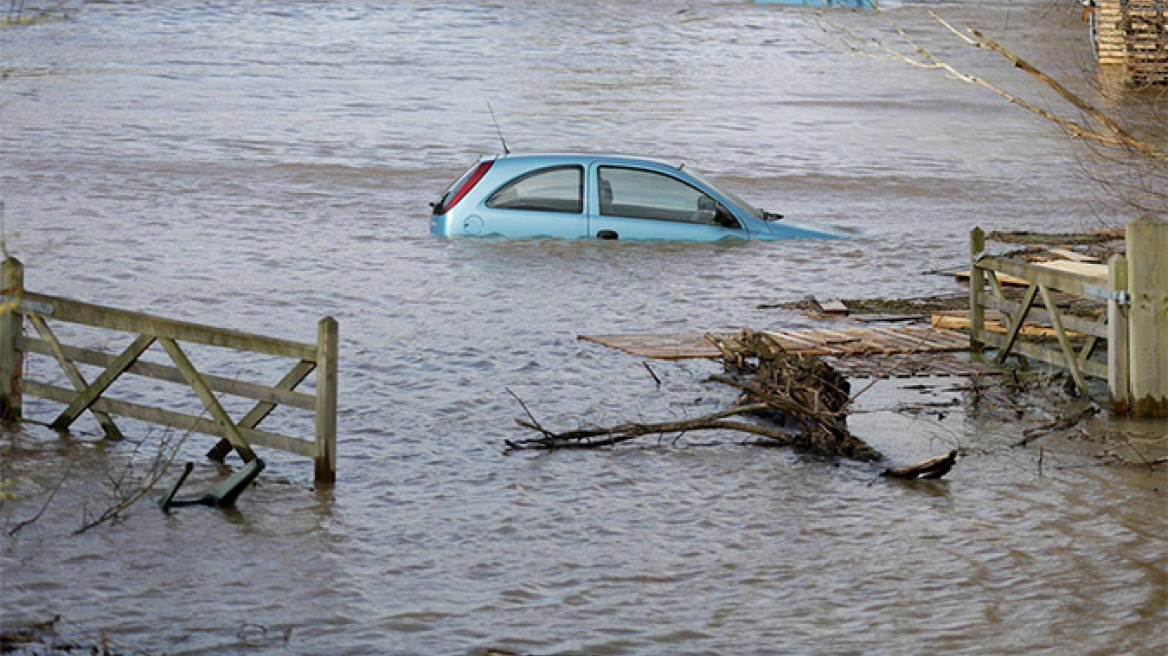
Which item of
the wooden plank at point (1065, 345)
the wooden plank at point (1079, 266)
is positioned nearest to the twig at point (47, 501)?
the wooden plank at point (1065, 345)

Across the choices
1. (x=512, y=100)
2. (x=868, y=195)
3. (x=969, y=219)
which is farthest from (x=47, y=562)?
(x=512, y=100)

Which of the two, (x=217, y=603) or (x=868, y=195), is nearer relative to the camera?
(x=217, y=603)

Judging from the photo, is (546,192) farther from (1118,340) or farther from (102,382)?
(102,382)

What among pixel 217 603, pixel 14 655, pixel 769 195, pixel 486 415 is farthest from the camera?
pixel 769 195

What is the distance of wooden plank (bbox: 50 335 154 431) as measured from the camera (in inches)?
392

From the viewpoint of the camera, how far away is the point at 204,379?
9.81m

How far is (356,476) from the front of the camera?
34.0ft

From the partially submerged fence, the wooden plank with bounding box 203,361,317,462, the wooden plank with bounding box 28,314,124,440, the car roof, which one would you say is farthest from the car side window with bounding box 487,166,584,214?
the wooden plank with bounding box 203,361,317,462

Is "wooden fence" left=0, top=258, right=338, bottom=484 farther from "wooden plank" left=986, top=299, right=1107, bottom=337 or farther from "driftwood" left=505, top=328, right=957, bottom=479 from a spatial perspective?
"wooden plank" left=986, top=299, right=1107, bottom=337

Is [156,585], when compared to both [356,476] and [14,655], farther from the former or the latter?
[356,476]

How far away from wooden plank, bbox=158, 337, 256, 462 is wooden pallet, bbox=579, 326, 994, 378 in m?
4.68

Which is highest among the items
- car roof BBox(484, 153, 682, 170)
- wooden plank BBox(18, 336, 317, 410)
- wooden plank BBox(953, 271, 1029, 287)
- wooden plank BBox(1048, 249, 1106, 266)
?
car roof BBox(484, 153, 682, 170)

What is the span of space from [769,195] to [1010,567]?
18.0m

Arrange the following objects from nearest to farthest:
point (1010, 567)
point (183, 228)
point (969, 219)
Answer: point (1010, 567) < point (183, 228) < point (969, 219)
